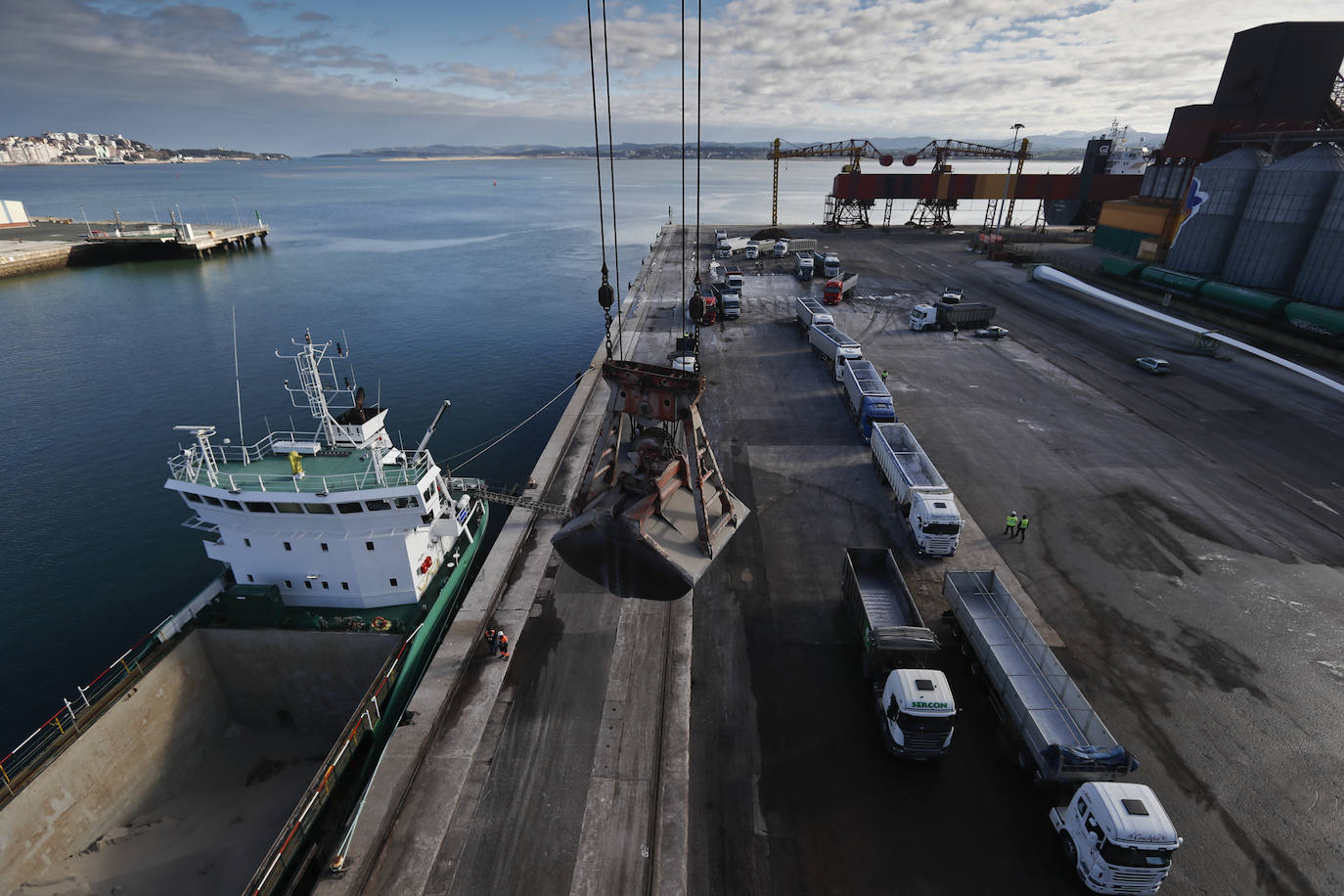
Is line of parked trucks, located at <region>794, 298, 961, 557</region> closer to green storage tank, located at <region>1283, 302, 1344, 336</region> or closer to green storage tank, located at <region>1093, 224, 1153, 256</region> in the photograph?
green storage tank, located at <region>1283, 302, 1344, 336</region>

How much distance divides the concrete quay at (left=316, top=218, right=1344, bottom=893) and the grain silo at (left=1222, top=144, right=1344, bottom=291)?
29.2 meters

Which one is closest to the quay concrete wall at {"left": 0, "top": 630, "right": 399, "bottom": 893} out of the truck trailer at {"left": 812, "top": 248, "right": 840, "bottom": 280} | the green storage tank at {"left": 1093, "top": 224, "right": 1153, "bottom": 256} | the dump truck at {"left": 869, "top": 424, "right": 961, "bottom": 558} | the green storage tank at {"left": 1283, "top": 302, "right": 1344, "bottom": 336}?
the dump truck at {"left": 869, "top": 424, "right": 961, "bottom": 558}

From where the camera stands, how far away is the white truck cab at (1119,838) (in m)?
12.2

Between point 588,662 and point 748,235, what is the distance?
104m

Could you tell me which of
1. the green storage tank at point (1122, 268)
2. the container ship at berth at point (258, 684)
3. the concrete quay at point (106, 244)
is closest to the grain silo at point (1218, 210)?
the green storage tank at point (1122, 268)

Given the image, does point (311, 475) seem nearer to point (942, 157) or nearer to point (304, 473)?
point (304, 473)

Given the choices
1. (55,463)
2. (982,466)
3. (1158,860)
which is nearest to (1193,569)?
(982,466)

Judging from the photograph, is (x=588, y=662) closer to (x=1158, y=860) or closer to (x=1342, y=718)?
(x=1158, y=860)

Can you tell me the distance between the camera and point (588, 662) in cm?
1945

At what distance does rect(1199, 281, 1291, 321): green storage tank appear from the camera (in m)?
50.3

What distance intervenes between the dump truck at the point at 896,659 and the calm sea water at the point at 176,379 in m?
22.2

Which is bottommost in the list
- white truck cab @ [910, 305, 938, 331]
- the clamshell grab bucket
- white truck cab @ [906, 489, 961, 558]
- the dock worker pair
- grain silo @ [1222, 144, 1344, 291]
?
the dock worker pair

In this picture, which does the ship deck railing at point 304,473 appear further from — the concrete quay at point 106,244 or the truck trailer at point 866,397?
the concrete quay at point 106,244

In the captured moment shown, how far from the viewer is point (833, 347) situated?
143 feet
